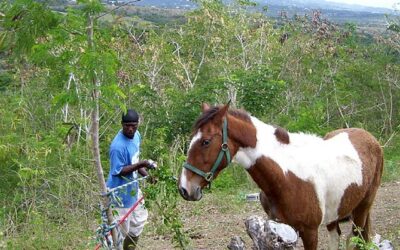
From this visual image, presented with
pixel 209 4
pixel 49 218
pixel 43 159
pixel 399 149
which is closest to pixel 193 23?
pixel 209 4

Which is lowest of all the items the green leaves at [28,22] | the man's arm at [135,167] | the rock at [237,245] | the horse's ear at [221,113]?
the rock at [237,245]

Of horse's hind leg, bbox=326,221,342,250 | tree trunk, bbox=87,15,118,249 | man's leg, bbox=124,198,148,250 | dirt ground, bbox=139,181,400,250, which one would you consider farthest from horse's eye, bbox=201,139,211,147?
dirt ground, bbox=139,181,400,250

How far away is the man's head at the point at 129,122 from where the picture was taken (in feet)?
15.6

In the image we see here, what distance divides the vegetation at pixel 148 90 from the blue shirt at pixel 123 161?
0.23 metres

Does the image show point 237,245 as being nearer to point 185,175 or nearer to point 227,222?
point 185,175

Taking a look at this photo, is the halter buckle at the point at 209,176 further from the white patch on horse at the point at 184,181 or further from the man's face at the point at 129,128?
the man's face at the point at 129,128

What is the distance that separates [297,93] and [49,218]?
12788 mm

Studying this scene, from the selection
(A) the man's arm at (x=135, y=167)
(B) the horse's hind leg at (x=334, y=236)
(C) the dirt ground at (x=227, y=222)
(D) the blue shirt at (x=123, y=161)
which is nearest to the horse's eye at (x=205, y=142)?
(A) the man's arm at (x=135, y=167)

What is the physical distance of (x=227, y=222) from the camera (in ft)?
24.0

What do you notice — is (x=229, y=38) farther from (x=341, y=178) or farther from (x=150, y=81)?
(x=341, y=178)

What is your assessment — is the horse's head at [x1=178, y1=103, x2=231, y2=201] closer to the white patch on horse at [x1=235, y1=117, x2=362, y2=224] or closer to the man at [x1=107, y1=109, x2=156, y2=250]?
the white patch on horse at [x1=235, y1=117, x2=362, y2=224]

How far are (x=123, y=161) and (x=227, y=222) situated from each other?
288 centimetres

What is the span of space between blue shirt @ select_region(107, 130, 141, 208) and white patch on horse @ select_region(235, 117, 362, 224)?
103 centimetres

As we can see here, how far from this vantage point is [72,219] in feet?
22.3
